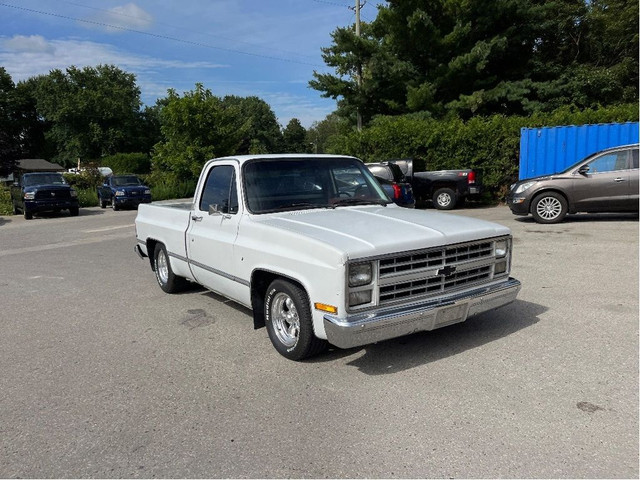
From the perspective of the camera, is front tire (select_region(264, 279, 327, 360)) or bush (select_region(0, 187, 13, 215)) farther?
bush (select_region(0, 187, 13, 215))

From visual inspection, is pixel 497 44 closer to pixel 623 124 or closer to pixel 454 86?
pixel 454 86

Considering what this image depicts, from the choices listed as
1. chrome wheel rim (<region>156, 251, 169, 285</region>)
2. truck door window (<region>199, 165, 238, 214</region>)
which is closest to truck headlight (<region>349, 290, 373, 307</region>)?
truck door window (<region>199, 165, 238, 214</region>)

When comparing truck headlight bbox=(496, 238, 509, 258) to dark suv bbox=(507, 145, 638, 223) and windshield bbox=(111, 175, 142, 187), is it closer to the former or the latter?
dark suv bbox=(507, 145, 638, 223)

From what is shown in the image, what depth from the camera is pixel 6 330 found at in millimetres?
5422

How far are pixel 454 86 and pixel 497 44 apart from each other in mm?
2781

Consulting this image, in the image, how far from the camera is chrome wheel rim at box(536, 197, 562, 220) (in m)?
11.8

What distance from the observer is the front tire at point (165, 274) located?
6.53 m

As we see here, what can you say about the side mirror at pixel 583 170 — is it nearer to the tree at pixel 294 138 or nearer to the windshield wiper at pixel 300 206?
the windshield wiper at pixel 300 206

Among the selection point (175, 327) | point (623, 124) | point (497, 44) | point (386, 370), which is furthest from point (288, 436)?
point (497, 44)

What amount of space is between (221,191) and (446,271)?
8.59 ft

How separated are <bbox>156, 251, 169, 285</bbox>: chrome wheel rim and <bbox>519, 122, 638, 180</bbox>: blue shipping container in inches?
522

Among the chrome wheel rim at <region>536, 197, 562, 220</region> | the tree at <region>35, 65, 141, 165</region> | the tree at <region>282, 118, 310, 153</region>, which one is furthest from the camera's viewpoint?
the tree at <region>282, 118, 310, 153</region>

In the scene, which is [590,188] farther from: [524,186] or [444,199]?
[444,199]

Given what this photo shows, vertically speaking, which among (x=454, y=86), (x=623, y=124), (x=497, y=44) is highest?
A: (x=497, y=44)
